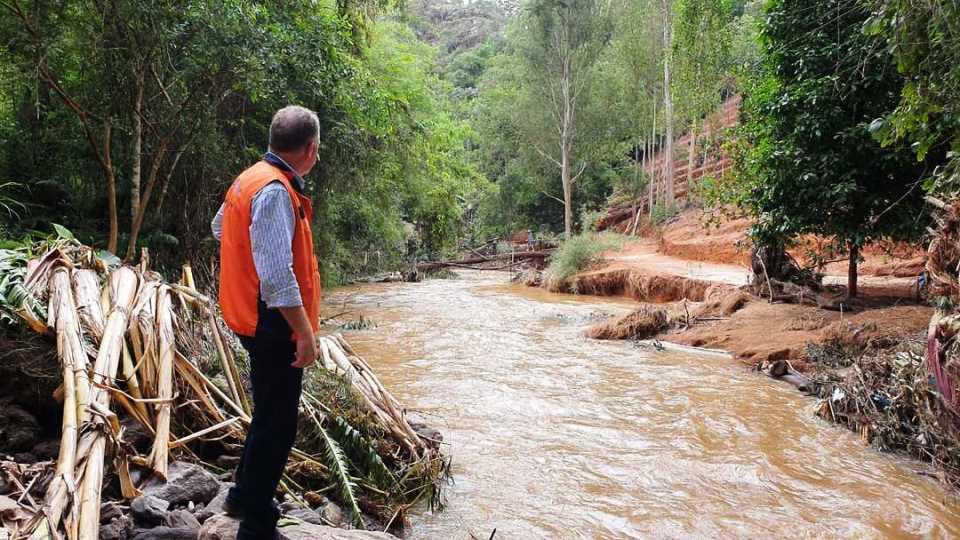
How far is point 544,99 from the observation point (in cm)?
2670

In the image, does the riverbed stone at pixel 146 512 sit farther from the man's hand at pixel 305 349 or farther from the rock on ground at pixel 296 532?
the man's hand at pixel 305 349

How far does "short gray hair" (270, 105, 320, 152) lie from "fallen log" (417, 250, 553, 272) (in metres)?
19.4

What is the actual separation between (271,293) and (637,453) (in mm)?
3641

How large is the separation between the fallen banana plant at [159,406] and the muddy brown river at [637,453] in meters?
0.46

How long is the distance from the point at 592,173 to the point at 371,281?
53.9 feet

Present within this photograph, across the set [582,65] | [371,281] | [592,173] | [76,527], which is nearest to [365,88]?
[76,527]

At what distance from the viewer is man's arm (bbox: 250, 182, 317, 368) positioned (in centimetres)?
213

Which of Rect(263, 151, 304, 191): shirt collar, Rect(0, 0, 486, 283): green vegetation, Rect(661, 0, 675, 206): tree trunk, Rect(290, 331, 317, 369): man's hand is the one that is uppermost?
Rect(661, 0, 675, 206): tree trunk

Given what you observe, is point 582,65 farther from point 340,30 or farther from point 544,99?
point 340,30

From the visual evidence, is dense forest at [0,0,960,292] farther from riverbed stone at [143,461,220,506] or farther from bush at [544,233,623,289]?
bush at [544,233,623,289]

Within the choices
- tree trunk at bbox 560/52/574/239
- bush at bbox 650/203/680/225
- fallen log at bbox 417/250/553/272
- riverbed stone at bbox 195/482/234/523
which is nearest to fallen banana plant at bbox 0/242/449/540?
riverbed stone at bbox 195/482/234/523

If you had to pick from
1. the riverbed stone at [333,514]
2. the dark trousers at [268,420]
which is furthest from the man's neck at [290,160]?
the riverbed stone at [333,514]

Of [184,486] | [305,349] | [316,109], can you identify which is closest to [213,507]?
[184,486]

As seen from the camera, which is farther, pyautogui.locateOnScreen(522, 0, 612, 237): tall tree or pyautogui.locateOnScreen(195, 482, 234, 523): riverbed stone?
pyautogui.locateOnScreen(522, 0, 612, 237): tall tree
